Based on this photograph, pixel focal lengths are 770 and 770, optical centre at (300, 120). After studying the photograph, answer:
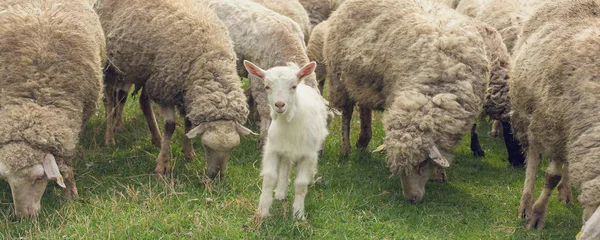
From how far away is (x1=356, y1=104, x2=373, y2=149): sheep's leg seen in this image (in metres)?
7.98

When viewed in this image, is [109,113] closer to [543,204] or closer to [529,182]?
[529,182]

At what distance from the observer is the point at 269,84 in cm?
538

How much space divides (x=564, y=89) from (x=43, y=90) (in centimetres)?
393

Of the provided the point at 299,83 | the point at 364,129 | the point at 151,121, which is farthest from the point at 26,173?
the point at 364,129

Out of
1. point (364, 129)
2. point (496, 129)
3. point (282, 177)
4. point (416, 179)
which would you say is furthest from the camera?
point (496, 129)

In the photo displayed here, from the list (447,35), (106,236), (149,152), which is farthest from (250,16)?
(106,236)

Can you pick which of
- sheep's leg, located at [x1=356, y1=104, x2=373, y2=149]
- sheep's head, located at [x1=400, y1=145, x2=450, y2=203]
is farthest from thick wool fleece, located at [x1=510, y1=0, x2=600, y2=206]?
sheep's leg, located at [x1=356, y1=104, x2=373, y2=149]

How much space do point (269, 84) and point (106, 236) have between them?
158 cm

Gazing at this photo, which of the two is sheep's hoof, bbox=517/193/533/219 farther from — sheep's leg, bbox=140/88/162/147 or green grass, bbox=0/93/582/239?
sheep's leg, bbox=140/88/162/147

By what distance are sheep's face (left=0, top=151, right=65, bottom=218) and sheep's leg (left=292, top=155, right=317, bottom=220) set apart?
1750 mm

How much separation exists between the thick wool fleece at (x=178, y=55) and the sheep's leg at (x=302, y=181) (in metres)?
1.04

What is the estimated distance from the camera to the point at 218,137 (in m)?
6.43

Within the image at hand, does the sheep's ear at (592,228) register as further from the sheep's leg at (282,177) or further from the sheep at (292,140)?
the sheep's leg at (282,177)

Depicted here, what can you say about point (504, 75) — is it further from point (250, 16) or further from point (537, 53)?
point (250, 16)
